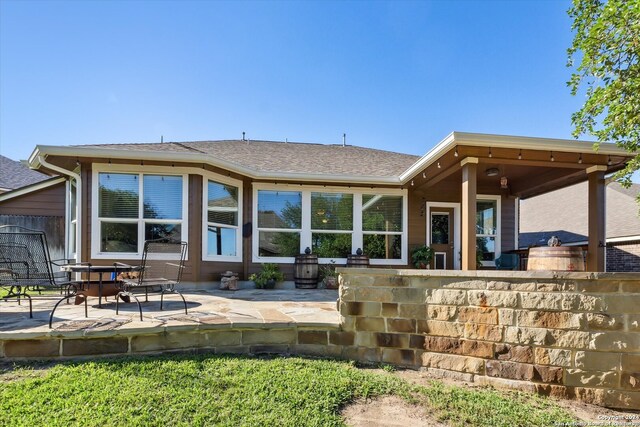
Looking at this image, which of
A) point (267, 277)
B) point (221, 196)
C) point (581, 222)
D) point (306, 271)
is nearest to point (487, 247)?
point (306, 271)

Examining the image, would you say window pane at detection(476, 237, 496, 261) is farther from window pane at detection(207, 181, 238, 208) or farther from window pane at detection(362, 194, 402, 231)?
window pane at detection(207, 181, 238, 208)

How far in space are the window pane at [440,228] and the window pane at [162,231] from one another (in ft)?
19.0

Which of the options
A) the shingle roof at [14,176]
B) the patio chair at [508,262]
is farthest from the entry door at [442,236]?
the shingle roof at [14,176]

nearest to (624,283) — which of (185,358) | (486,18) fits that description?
(185,358)

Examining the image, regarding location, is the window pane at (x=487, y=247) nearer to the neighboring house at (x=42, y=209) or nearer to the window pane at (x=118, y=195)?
the window pane at (x=118, y=195)

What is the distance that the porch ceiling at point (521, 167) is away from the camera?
496cm

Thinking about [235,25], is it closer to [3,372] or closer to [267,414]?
[3,372]

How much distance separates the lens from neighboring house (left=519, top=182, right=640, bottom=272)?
31.1 feet

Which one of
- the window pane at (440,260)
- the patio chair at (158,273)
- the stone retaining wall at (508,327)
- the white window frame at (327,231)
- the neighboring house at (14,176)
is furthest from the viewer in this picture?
the neighboring house at (14,176)

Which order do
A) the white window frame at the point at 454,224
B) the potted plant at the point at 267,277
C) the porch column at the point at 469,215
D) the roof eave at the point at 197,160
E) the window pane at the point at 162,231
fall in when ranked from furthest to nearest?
the white window frame at the point at 454,224 < the potted plant at the point at 267,277 < the window pane at the point at 162,231 < the roof eave at the point at 197,160 < the porch column at the point at 469,215

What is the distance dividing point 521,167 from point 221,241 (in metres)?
6.13

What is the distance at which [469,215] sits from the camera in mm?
4785

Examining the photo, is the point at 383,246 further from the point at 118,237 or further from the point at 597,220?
the point at 118,237

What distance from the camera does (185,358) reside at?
2889mm
